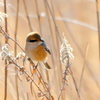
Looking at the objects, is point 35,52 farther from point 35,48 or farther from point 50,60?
point 50,60

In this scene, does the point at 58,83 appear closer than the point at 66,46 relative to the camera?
No

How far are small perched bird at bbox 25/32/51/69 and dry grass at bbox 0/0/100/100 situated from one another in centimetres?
5

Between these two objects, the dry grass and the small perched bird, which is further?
the small perched bird

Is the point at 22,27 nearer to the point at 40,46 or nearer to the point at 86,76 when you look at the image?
the point at 86,76

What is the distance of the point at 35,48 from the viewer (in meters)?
1.59

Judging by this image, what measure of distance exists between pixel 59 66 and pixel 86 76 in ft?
2.45

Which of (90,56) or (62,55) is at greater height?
(90,56)

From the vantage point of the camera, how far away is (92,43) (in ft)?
12.4

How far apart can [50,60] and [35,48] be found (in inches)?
24.6

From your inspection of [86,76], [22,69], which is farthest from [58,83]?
[86,76]

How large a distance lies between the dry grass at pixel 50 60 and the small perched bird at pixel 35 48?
2.0 inches

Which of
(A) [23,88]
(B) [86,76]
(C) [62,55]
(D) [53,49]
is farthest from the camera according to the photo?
(B) [86,76]

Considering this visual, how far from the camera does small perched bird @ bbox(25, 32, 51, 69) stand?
1548 mm

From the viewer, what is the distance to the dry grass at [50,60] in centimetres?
118
